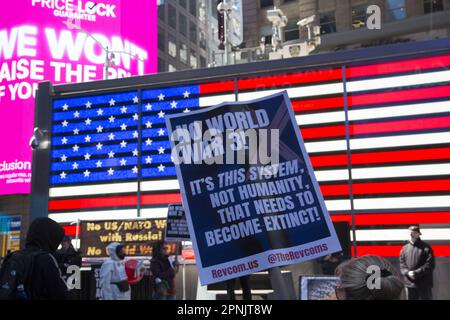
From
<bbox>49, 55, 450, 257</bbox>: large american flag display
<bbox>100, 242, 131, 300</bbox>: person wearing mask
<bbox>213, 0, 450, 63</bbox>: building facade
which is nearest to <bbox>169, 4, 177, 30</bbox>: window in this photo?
<bbox>213, 0, 450, 63</bbox>: building facade

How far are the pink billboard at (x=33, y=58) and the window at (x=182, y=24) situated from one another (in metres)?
31.4

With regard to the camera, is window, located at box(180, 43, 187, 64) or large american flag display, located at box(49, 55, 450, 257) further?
window, located at box(180, 43, 187, 64)

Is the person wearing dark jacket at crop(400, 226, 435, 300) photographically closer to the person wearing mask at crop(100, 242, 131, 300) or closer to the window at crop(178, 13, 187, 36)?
the person wearing mask at crop(100, 242, 131, 300)

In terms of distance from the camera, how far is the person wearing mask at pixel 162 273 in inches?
353

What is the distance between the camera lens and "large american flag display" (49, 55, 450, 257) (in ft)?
26.2

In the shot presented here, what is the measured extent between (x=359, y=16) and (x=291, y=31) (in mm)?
4748

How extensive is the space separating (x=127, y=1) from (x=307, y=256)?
1216 inches

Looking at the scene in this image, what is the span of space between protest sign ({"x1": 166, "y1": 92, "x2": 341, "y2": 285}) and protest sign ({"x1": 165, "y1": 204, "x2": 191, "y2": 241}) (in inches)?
145

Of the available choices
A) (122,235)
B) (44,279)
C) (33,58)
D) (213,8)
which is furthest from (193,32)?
(44,279)

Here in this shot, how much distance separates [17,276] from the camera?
3934mm

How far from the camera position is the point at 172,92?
9.45 metres

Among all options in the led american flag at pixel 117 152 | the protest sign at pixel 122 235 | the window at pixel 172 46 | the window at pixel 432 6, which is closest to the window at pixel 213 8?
the window at pixel 172 46

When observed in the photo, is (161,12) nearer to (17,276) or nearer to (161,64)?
(161,64)

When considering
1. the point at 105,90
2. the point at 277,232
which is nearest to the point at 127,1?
the point at 105,90
